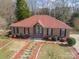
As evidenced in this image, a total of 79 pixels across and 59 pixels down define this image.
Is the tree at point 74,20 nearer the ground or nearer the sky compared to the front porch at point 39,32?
nearer the sky

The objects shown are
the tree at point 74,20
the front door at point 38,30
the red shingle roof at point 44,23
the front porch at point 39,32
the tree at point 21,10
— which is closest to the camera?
the front porch at point 39,32

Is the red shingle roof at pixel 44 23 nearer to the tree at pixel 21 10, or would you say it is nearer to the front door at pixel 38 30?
the front door at pixel 38 30

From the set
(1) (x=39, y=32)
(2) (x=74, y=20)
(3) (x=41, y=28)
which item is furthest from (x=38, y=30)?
(2) (x=74, y=20)

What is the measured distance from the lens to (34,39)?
4022 cm

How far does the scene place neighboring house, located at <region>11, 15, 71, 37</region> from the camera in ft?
134

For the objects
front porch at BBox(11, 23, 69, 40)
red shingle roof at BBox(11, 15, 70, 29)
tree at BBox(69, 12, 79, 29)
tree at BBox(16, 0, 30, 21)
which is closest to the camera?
front porch at BBox(11, 23, 69, 40)

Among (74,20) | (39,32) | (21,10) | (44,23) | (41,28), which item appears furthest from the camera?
(74,20)

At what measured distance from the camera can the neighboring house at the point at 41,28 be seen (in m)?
41.0

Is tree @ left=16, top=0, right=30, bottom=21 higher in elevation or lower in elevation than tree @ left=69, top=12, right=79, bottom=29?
higher

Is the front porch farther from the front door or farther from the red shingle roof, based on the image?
the red shingle roof

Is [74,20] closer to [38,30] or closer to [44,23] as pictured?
[44,23]

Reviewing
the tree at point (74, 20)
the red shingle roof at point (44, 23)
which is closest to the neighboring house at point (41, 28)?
the red shingle roof at point (44, 23)

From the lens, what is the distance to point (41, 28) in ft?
137

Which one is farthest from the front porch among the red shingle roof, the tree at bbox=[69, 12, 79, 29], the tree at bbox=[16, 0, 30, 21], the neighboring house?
the tree at bbox=[69, 12, 79, 29]
